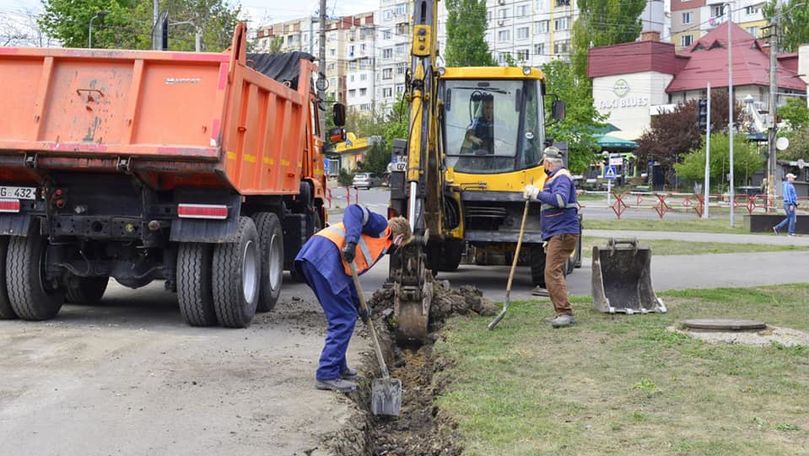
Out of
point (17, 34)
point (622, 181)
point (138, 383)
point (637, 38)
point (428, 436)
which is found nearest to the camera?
point (428, 436)

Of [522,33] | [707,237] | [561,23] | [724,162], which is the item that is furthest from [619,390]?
[522,33]

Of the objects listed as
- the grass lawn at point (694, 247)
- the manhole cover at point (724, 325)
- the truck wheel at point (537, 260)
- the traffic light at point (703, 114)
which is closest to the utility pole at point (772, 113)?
the traffic light at point (703, 114)

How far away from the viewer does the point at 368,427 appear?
6559mm

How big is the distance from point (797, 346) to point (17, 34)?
2714cm

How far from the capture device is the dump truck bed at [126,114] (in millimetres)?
8844

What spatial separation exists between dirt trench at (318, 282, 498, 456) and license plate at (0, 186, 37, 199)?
11.7 ft

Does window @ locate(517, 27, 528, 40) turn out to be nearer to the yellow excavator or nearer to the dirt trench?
the yellow excavator

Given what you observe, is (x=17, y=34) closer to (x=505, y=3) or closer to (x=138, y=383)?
(x=138, y=383)

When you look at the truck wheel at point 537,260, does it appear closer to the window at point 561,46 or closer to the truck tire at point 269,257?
the truck tire at point 269,257

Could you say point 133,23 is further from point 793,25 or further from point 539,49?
point 539,49

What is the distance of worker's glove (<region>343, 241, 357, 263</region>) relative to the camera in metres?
7.01

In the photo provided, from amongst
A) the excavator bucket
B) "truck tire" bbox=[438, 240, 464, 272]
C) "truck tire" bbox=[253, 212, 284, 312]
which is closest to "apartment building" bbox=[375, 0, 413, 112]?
"truck tire" bbox=[438, 240, 464, 272]

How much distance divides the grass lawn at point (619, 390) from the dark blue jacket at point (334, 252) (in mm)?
1162

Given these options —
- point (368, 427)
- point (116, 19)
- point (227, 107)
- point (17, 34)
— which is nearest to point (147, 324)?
point (227, 107)
